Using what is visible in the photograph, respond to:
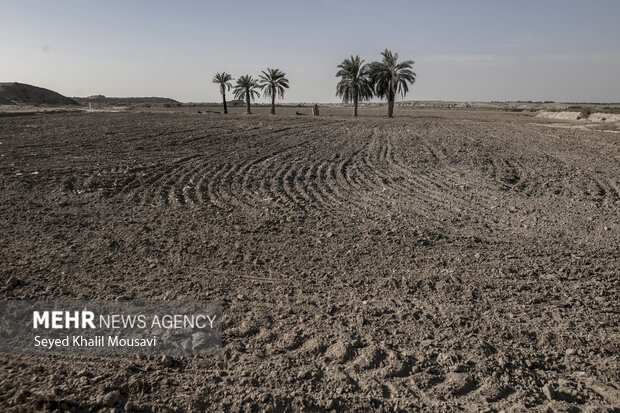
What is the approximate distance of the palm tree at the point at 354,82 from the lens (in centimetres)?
5006

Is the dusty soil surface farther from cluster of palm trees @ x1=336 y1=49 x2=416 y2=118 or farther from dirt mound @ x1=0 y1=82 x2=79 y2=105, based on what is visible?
dirt mound @ x1=0 y1=82 x2=79 y2=105

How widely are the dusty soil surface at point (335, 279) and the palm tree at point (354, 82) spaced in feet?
135

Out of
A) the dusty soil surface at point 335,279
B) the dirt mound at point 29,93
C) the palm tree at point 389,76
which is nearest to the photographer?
the dusty soil surface at point 335,279

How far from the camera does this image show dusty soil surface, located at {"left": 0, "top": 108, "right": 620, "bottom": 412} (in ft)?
10.2

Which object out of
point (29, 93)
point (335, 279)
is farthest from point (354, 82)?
point (29, 93)

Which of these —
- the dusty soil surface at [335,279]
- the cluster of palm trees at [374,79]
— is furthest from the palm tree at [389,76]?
the dusty soil surface at [335,279]

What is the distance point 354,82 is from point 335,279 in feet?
160

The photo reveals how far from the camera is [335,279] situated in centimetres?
502

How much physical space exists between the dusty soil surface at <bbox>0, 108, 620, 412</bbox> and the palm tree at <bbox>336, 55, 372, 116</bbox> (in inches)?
1626

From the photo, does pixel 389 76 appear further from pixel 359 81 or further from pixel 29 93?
pixel 29 93

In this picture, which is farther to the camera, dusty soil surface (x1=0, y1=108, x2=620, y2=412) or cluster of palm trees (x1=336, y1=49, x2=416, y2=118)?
cluster of palm trees (x1=336, y1=49, x2=416, y2=118)

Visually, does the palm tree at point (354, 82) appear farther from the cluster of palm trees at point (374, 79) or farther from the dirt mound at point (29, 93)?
the dirt mound at point (29, 93)

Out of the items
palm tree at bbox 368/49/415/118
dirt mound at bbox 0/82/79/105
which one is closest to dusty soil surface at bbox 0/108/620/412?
palm tree at bbox 368/49/415/118

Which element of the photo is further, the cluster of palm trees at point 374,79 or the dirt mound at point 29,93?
the dirt mound at point 29,93
